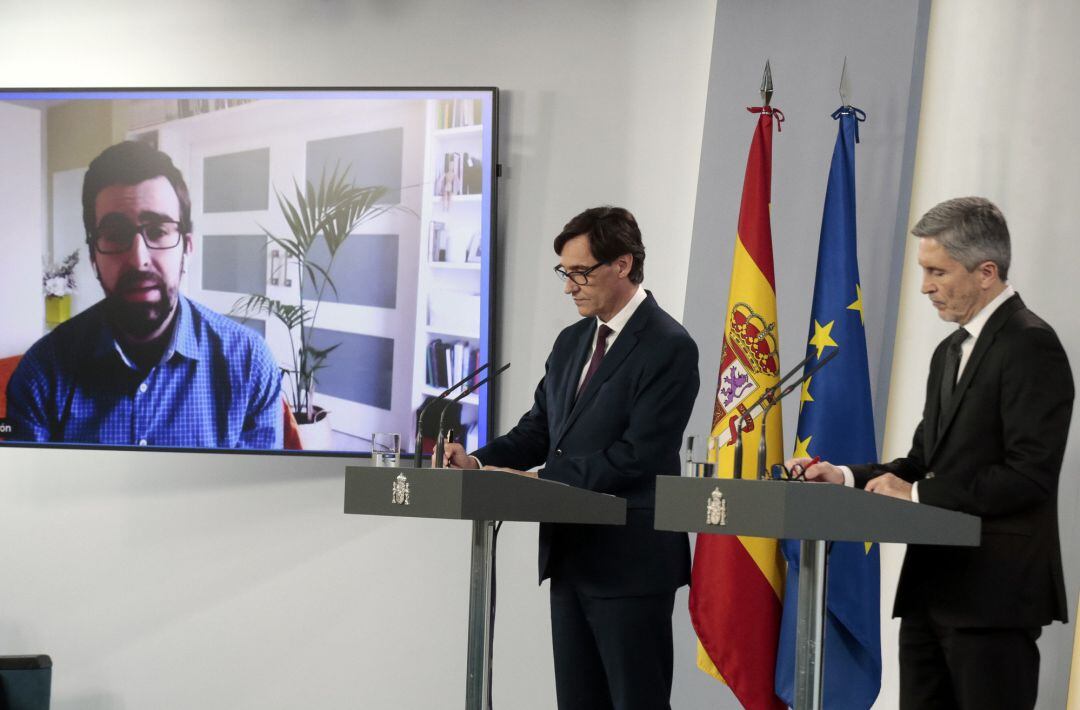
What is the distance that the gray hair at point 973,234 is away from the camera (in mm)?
2408

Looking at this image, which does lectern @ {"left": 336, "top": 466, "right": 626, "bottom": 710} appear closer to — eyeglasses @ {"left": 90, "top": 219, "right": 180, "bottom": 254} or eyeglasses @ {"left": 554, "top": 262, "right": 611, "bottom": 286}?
eyeglasses @ {"left": 554, "top": 262, "right": 611, "bottom": 286}

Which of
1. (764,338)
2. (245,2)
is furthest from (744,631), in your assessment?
(245,2)

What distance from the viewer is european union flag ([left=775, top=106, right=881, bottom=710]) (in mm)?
3453

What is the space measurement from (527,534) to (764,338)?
127cm

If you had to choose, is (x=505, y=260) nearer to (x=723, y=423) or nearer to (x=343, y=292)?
(x=343, y=292)

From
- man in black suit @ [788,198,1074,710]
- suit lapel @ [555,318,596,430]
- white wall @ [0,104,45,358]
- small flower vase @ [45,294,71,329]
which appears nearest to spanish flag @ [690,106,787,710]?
suit lapel @ [555,318,596,430]

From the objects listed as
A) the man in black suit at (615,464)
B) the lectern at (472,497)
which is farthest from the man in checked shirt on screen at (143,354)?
the lectern at (472,497)

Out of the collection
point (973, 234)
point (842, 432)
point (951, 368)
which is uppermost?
point (973, 234)

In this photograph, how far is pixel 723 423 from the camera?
143 inches

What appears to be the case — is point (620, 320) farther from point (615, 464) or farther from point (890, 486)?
point (890, 486)

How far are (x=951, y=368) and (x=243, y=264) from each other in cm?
266

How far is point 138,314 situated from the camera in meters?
4.38

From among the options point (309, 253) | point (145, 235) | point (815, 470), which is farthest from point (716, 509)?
point (145, 235)

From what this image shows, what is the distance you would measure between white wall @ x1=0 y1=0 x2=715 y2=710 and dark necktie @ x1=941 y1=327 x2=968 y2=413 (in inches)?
71.6
